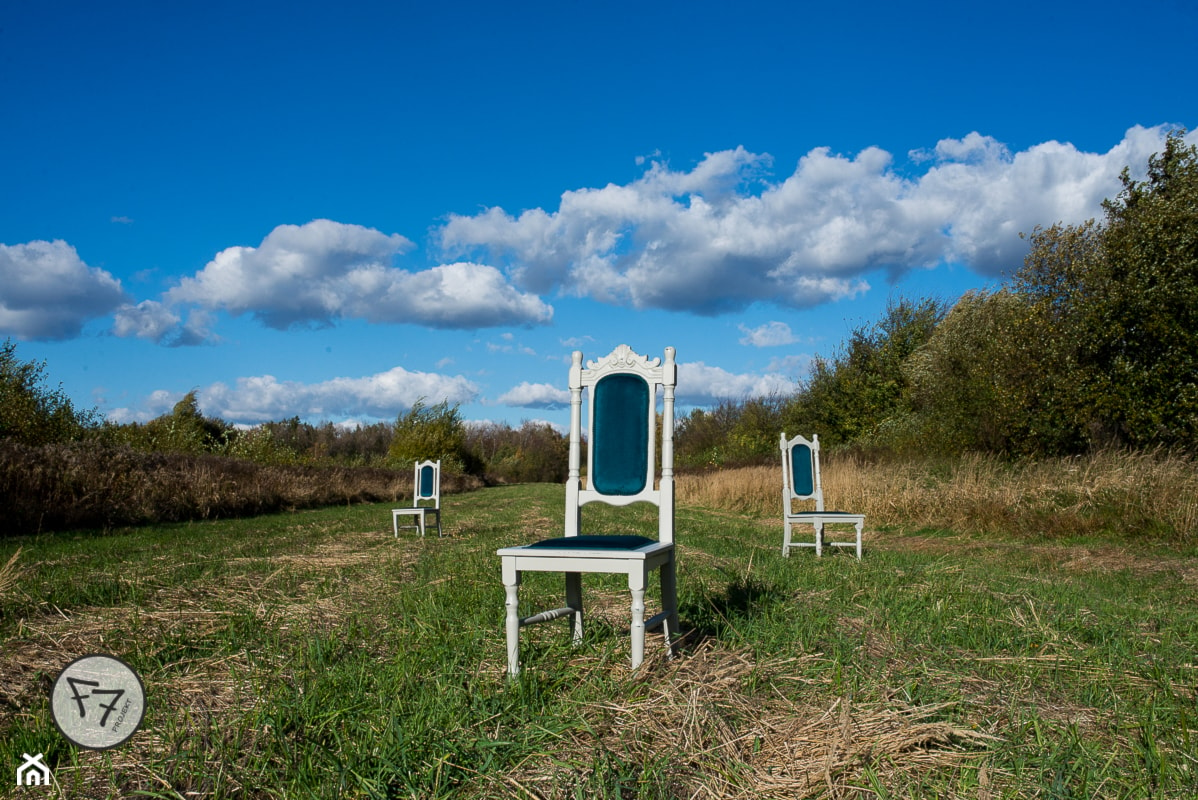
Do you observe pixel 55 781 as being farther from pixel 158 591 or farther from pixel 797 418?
pixel 797 418

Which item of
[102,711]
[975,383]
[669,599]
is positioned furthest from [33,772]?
[975,383]

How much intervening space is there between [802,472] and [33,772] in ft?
26.1

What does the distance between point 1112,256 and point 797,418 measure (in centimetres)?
1850

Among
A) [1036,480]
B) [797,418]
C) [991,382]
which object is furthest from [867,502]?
[797,418]

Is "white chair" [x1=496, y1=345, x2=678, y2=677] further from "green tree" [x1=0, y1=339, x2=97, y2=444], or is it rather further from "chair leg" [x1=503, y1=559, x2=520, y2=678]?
"green tree" [x1=0, y1=339, x2=97, y2=444]

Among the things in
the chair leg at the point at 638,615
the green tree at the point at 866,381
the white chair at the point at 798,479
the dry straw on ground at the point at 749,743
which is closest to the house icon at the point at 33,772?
the dry straw on ground at the point at 749,743

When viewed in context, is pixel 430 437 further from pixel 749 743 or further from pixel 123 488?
pixel 749 743

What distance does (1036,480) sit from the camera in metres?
11.6

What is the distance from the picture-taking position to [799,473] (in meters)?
9.04

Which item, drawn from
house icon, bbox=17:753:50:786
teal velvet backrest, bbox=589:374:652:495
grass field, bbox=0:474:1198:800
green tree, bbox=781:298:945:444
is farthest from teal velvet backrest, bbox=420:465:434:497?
green tree, bbox=781:298:945:444

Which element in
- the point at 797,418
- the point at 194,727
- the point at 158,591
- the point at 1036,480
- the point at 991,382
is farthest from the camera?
the point at 797,418

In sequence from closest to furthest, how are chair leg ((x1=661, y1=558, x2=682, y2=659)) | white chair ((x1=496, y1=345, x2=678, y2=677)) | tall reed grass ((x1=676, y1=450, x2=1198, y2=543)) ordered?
chair leg ((x1=661, y1=558, x2=682, y2=659)), white chair ((x1=496, y1=345, x2=678, y2=677)), tall reed grass ((x1=676, y1=450, x2=1198, y2=543))

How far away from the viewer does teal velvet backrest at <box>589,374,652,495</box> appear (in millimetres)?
3861

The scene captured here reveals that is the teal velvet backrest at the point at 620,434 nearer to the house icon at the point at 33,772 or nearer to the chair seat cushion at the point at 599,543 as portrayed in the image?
the chair seat cushion at the point at 599,543
